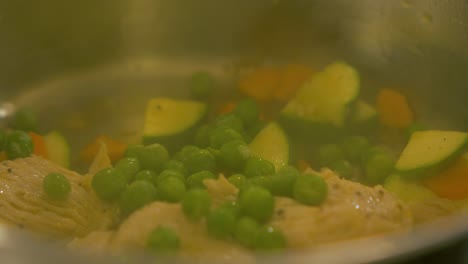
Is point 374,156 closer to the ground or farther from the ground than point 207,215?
farther from the ground

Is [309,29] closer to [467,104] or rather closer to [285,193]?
[467,104]

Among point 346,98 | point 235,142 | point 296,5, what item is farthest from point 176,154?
point 296,5

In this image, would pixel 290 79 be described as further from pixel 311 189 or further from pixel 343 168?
pixel 311 189

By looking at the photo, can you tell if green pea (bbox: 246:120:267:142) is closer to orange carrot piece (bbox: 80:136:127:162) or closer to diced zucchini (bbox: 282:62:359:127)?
diced zucchini (bbox: 282:62:359:127)

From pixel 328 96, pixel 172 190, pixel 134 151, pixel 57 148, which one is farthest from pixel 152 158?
pixel 328 96

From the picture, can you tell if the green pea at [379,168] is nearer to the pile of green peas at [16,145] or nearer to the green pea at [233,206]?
the green pea at [233,206]

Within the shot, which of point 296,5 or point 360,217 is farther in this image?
point 296,5

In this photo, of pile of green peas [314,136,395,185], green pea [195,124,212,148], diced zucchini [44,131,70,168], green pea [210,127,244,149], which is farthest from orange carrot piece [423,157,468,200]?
diced zucchini [44,131,70,168]
